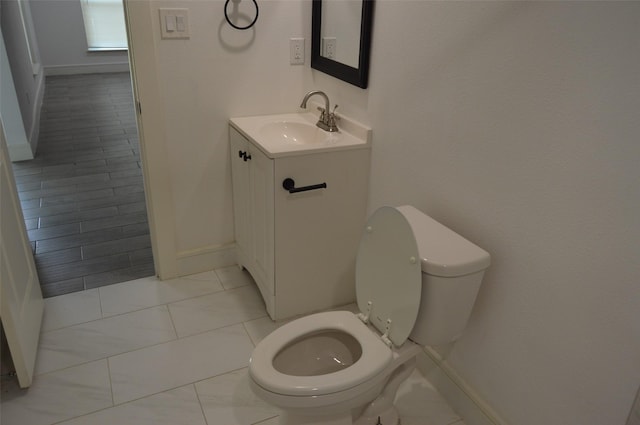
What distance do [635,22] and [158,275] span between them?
2.25 metres

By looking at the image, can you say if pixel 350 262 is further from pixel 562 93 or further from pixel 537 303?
pixel 562 93

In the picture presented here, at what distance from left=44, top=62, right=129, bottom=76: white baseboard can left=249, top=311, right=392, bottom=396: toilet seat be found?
6380 millimetres

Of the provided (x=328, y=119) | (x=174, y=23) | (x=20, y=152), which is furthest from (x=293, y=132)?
(x=20, y=152)

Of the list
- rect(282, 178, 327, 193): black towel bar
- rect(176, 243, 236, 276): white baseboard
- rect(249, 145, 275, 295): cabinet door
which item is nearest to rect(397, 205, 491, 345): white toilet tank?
rect(282, 178, 327, 193): black towel bar

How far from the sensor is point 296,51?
2.40 meters

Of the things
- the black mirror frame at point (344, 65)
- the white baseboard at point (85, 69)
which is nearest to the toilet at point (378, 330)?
the black mirror frame at point (344, 65)

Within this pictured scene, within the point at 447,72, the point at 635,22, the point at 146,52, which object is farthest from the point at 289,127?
the point at 635,22

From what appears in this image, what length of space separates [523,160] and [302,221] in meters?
0.98

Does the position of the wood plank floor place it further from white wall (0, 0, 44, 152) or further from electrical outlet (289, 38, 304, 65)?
electrical outlet (289, 38, 304, 65)

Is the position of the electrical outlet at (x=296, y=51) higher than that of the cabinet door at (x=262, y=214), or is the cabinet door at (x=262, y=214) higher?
the electrical outlet at (x=296, y=51)

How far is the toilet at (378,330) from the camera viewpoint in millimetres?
1415

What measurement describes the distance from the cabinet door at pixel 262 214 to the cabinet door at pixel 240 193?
2.6 inches

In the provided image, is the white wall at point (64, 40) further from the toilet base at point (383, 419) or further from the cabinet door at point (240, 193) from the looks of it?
the toilet base at point (383, 419)

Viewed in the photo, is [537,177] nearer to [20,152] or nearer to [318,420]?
[318,420]
